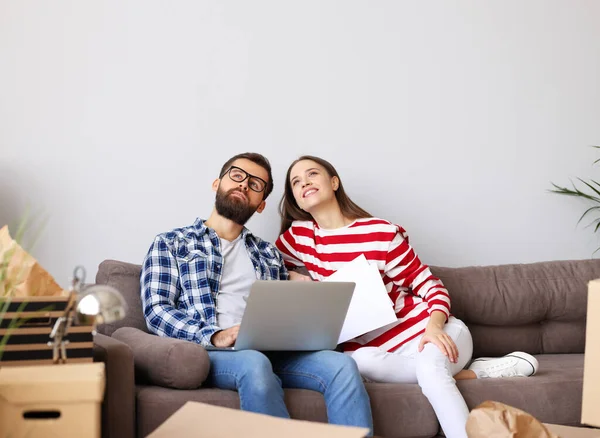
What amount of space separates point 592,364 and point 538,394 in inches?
36.9

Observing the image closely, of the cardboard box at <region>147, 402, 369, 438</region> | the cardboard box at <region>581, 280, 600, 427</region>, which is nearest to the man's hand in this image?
the cardboard box at <region>147, 402, 369, 438</region>

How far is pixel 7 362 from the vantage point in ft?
5.18

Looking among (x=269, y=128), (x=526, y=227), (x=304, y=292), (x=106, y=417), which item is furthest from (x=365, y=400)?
(x=526, y=227)

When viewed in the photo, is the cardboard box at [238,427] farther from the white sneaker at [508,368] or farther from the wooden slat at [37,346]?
the white sneaker at [508,368]

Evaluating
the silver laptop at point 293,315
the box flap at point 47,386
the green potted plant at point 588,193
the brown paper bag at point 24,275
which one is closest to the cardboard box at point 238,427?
the box flap at point 47,386

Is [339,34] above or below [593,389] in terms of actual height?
above

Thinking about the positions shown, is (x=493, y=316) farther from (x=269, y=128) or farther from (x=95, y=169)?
(x=95, y=169)

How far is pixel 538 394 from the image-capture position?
2441 millimetres

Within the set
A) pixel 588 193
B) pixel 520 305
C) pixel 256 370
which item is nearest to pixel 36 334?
pixel 256 370

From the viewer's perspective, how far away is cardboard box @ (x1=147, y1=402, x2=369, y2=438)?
1347mm

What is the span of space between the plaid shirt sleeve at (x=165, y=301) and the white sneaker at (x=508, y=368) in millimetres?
922

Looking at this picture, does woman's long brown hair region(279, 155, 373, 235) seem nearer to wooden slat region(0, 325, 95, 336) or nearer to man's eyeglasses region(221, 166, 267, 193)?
man's eyeglasses region(221, 166, 267, 193)

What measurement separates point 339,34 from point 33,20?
1234 mm

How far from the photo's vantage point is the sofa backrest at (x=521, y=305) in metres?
3.00
